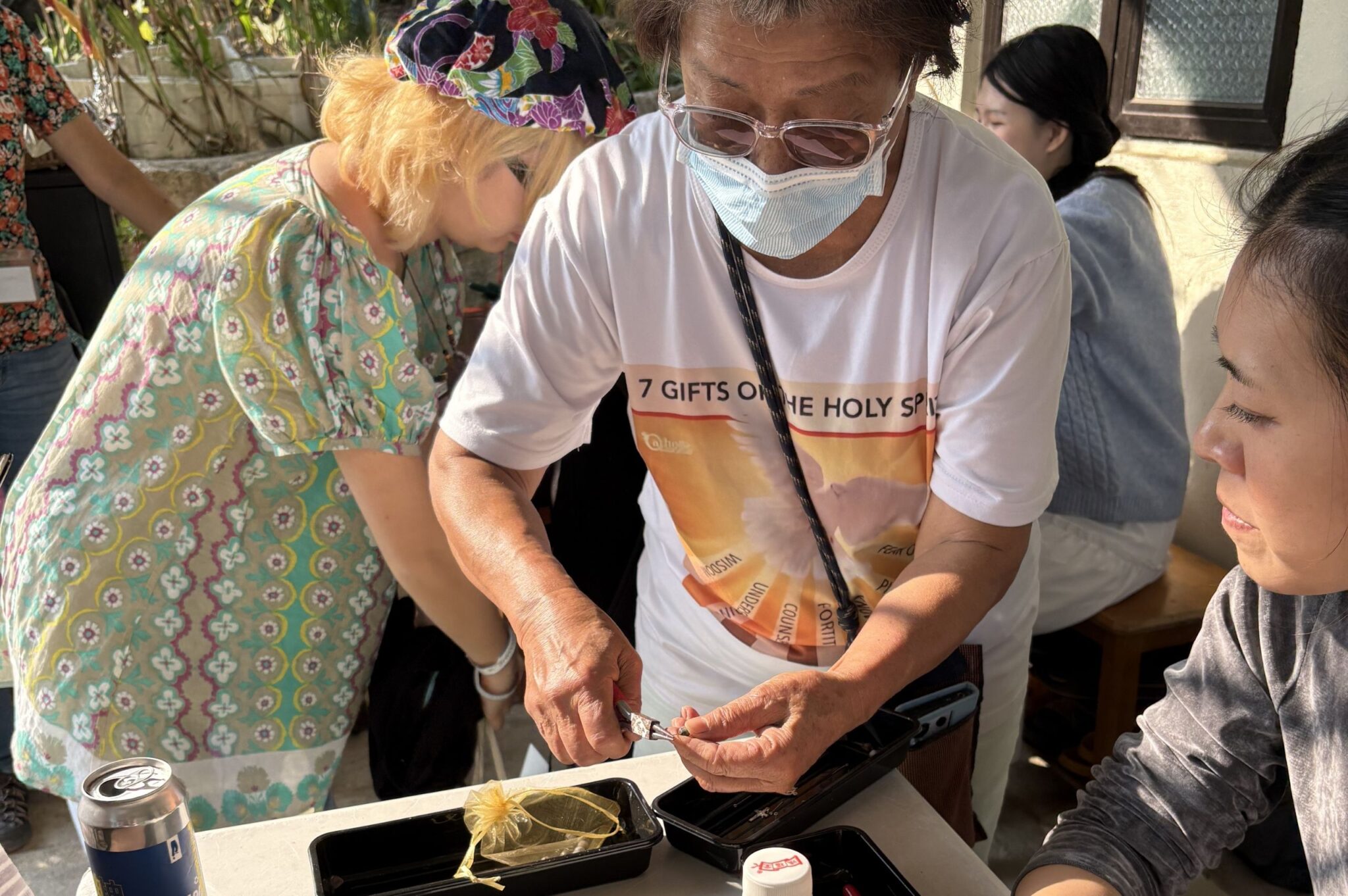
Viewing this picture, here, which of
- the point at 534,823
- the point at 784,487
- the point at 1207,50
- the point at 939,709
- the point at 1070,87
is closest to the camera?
the point at 534,823

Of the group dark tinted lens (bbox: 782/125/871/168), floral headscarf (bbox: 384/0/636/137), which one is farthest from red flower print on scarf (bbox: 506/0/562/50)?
dark tinted lens (bbox: 782/125/871/168)

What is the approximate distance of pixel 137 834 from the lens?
3.00ft

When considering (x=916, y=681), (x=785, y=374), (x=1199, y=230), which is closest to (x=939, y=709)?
(x=916, y=681)

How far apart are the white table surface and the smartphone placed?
0.23ft

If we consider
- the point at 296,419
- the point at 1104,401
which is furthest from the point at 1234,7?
the point at 296,419

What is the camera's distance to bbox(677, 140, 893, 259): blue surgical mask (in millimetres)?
1312

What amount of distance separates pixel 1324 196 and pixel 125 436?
5.52 feet

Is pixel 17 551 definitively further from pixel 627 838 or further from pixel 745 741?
pixel 745 741

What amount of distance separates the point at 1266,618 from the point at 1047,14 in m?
3.10

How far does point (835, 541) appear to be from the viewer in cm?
151

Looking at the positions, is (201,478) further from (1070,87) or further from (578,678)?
(1070,87)

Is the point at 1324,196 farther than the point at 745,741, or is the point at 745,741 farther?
the point at 745,741

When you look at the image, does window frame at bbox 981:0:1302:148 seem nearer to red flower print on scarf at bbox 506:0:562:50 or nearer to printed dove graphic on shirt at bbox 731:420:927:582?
red flower print on scarf at bbox 506:0:562:50

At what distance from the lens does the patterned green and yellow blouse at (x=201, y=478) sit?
1.77m
